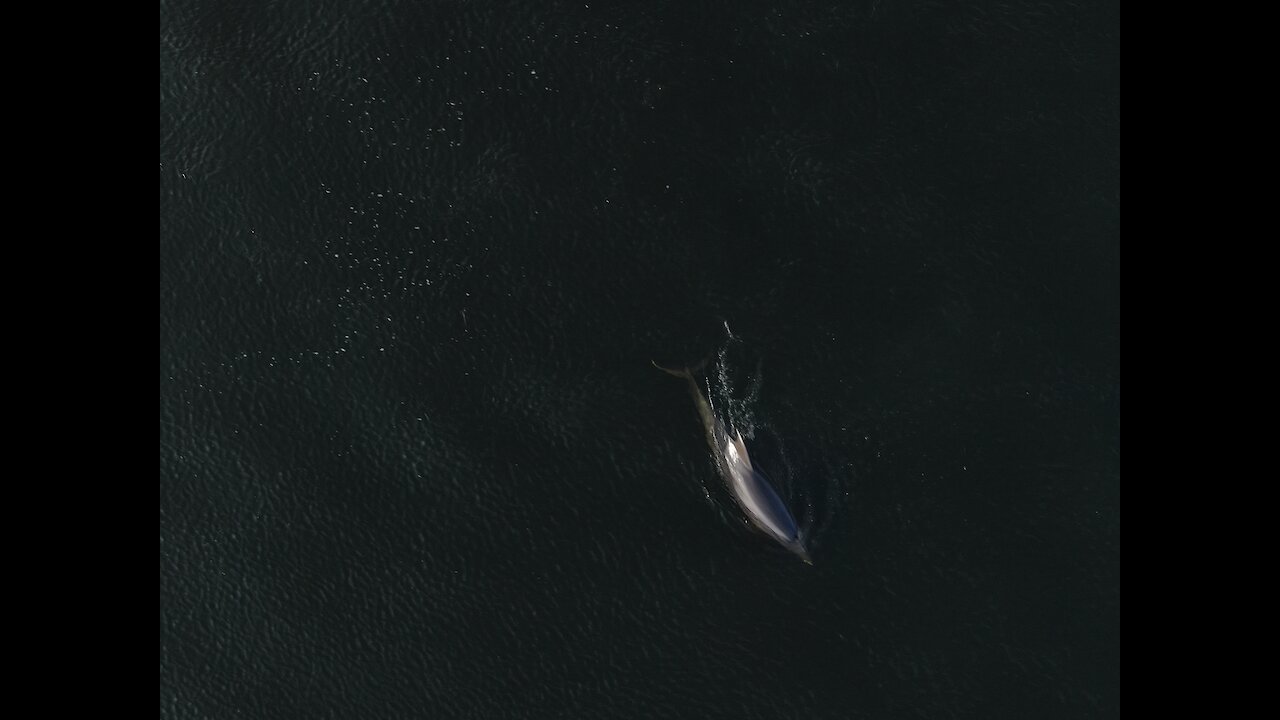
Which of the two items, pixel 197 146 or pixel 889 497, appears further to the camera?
pixel 197 146

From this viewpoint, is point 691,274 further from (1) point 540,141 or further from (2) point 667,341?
(1) point 540,141

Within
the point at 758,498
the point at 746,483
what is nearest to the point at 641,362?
the point at 746,483

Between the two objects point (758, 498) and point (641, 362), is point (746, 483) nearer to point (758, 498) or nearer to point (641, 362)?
point (758, 498)

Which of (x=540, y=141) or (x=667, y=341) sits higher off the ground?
(x=540, y=141)

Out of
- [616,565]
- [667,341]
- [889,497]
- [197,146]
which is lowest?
[889,497]

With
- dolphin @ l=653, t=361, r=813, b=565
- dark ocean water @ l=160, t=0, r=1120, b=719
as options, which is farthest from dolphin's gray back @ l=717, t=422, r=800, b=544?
dark ocean water @ l=160, t=0, r=1120, b=719

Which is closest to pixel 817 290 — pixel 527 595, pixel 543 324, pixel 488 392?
pixel 543 324

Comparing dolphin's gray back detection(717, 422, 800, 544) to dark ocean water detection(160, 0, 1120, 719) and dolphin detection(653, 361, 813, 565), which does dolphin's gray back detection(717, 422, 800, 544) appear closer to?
dolphin detection(653, 361, 813, 565)
